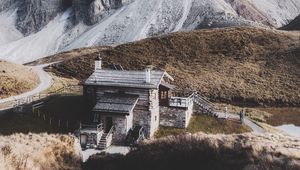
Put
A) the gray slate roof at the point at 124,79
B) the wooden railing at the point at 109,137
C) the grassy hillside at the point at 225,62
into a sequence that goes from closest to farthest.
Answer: the wooden railing at the point at 109,137, the gray slate roof at the point at 124,79, the grassy hillside at the point at 225,62

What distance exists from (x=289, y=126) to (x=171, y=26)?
134660mm

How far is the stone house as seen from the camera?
139ft

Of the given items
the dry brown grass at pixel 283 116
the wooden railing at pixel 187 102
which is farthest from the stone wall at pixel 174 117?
the dry brown grass at pixel 283 116

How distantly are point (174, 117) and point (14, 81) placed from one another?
32.9 metres

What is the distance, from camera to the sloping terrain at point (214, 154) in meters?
21.1

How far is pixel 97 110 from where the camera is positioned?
4244 centimetres

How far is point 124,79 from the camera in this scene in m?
Answer: 45.2

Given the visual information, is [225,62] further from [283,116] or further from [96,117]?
[96,117]

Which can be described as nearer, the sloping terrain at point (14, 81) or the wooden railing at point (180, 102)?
the wooden railing at point (180, 102)

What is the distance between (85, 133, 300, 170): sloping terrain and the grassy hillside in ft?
173

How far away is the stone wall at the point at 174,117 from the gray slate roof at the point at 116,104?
14.9 feet

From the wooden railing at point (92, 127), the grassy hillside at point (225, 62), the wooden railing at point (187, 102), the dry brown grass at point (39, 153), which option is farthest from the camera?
the grassy hillside at point (225, 62)

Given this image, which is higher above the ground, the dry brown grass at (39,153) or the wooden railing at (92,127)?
the dry brown grass at (39,153)

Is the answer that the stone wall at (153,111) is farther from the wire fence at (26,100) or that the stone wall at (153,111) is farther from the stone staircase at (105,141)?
the wire fence at (26,100)
